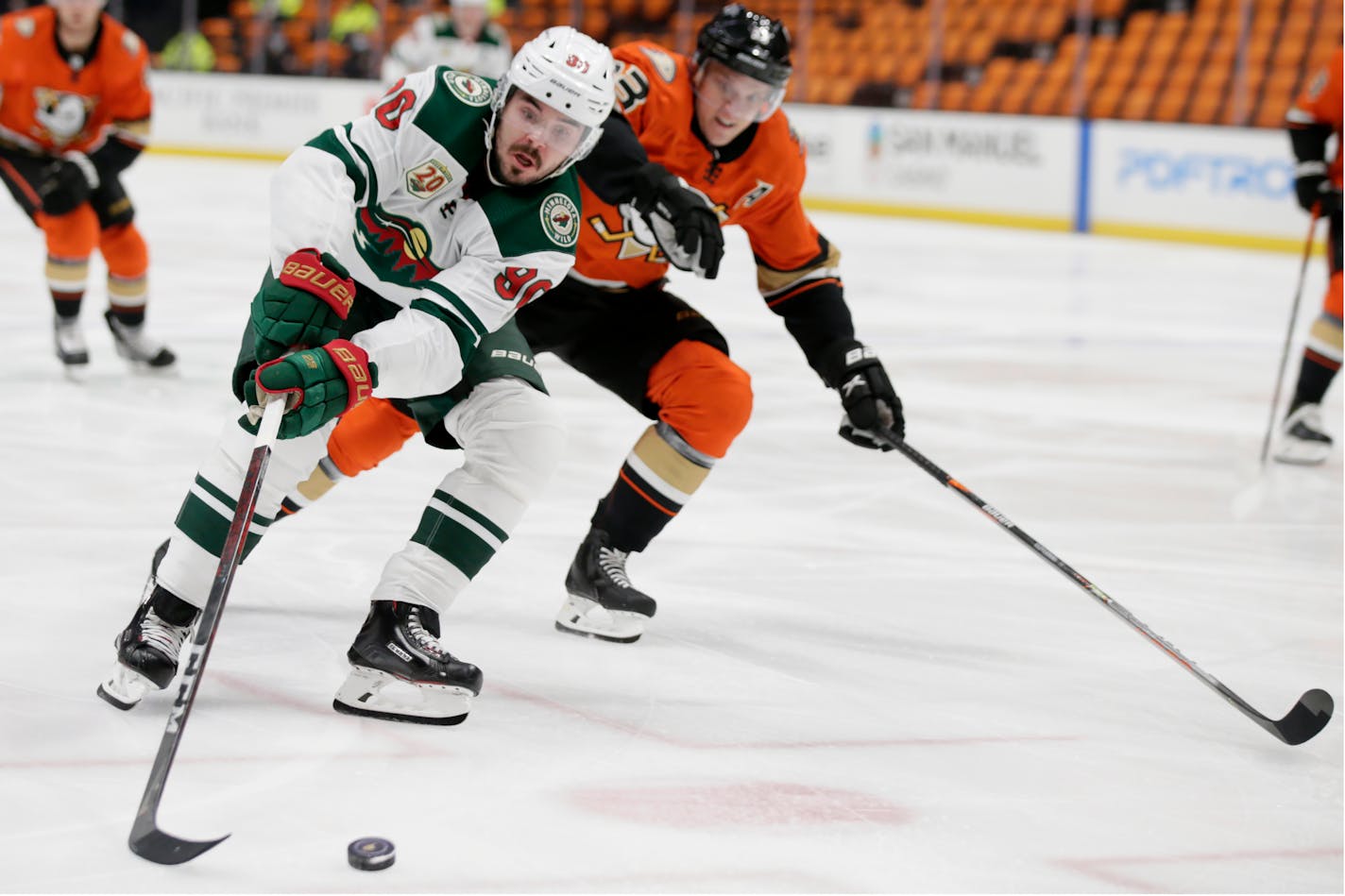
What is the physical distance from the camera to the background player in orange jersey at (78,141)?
496cm

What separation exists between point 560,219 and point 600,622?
0.79m

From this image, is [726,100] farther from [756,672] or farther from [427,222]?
[756,672]

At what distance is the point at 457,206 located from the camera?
8.20 ft

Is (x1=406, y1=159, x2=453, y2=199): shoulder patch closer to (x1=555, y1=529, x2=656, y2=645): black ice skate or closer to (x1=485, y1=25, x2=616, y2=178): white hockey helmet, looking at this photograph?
(x1=485, y1=25, x2=616, y2=178): white hockey helmet

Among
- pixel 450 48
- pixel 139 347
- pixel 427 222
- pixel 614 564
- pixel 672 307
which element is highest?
pixel 427 222

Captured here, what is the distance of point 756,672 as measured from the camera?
2.77 meters

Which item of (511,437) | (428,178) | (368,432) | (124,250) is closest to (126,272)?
(124,250)

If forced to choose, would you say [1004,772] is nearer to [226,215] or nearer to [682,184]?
[682,184]

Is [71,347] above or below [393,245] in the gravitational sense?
below

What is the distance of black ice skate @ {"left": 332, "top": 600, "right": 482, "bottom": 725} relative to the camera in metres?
2.38

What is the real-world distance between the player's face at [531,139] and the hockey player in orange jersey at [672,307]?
13.3 inches

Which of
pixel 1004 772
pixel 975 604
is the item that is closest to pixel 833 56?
pixel 975 604

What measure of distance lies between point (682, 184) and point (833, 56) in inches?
406

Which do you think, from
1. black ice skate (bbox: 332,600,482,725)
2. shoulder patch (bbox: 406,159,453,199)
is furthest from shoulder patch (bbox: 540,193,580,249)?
black ice skate (bbox: 332,600,482,725)
